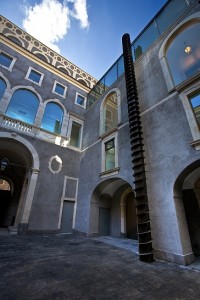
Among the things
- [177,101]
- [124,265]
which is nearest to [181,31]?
[177,101]

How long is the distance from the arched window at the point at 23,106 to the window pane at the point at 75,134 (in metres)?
4.11

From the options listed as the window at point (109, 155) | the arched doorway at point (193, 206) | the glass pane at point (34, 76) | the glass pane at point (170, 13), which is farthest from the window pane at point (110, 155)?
the glass pane at point (34, 76)

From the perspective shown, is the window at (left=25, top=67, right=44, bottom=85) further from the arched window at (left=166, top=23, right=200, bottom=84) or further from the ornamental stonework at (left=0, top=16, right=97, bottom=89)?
the arched window at (left=166, top=23, right=200, bottom=84)

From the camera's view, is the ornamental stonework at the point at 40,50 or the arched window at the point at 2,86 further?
the ornamental stonework at the point at 40,50

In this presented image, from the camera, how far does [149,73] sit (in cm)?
1007

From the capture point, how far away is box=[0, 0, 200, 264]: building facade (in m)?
6.90

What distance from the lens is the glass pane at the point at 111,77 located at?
1414cm

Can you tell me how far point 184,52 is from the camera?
383 inches

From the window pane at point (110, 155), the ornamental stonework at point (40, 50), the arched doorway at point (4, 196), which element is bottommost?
the arched doorway at point (4, 196)

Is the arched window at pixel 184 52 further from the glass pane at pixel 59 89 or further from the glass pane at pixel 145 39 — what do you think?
the glass pane at pixel 59 89

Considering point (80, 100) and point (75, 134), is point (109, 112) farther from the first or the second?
point (80, 100)

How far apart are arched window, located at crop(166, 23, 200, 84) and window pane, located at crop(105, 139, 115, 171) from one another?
5.88 meters

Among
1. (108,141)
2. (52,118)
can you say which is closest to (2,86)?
(52,118)

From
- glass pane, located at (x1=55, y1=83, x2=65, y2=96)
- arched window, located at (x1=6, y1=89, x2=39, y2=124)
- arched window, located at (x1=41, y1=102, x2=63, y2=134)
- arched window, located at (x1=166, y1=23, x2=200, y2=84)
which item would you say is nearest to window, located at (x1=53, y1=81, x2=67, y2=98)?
glass pane, located at (x1=55, y1=83, x2=65, y2=96)
